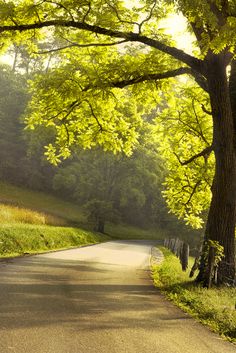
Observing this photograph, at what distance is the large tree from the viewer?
1257cm

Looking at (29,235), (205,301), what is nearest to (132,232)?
(29,235)

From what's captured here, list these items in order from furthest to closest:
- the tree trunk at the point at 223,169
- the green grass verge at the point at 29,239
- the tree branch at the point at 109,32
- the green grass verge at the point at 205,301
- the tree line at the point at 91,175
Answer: the tree line at the point at 91,175 → the green grass verge at the point at 29,239 → the tree trunk at the point at 223,169 → the tree branch at the point at 109,32 → the green grass verge at the point at 205,301

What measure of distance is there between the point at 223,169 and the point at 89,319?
7.65 m

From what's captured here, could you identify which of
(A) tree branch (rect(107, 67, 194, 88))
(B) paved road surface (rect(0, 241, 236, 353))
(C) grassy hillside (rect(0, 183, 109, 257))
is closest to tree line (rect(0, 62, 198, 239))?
(C) grassy hillside (rect(0, 183, 109, 257))

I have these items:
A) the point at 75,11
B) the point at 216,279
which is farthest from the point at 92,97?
the point at 216,279

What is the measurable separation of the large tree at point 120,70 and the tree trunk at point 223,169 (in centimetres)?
3

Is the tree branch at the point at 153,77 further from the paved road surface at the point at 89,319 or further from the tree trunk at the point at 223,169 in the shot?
the paved road surface at the point at 89,319

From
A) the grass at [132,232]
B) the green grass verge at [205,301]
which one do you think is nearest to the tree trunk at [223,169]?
the green grass verge at [205,301]

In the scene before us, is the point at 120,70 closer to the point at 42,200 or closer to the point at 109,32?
the point at 109,32

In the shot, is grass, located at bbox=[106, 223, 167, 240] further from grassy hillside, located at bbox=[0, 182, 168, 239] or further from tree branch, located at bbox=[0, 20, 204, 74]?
tree branch, located at bbox=[0, 20, 204, 74]

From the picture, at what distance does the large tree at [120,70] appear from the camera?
495 inches

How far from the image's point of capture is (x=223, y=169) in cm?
1310

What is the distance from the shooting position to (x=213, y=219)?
13.0 meters

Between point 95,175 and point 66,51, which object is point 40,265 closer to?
point 66,51
